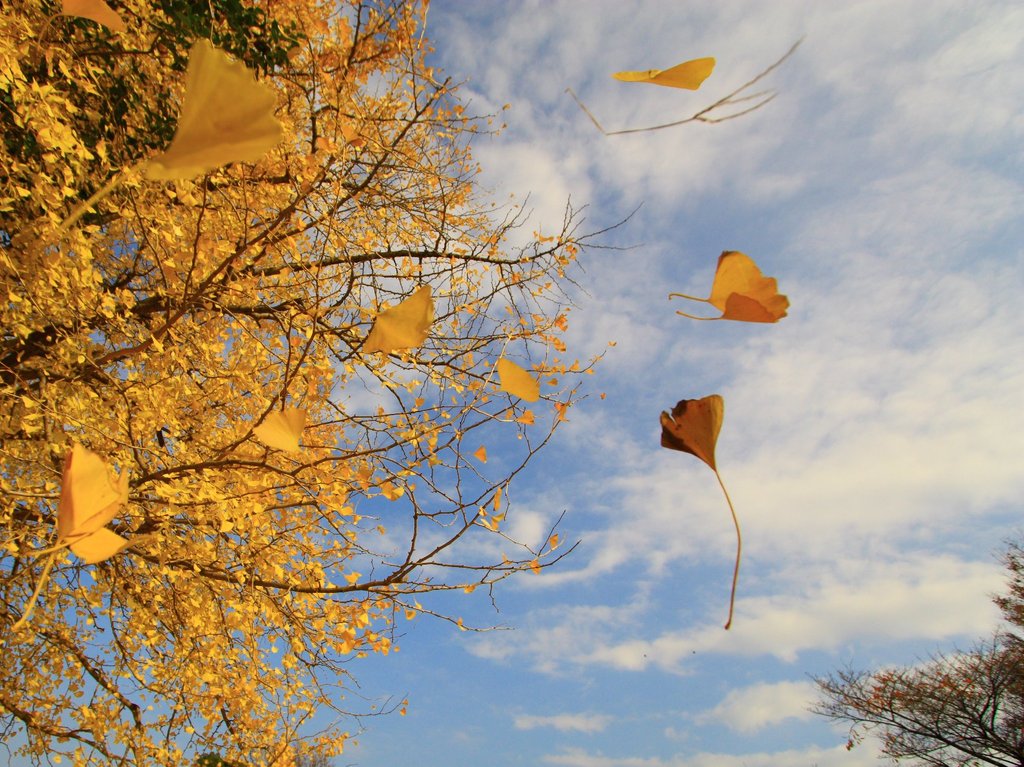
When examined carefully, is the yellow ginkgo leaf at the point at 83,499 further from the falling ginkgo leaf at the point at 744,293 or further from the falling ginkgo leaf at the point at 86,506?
the falling ginkgo leaf at the point at 744,293

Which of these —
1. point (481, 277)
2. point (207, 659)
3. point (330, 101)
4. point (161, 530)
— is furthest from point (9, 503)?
point (481, 277)

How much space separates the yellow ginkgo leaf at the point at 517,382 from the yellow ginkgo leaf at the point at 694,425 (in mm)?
1147

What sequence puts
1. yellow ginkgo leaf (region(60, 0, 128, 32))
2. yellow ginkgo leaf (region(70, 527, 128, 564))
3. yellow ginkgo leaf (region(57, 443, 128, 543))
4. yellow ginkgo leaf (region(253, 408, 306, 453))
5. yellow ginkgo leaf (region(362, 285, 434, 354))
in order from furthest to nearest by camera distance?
1. yellow ginkgo leaf (region(60, 0, 128, 32))
2. yellow ginkgo leaf (region(253, 408, 306, 453))
3. yellow ginkgo leaf (region(362, 285, 434, 354))
4. yellow ginkgo leaf (region(70, 527, 128, 564))
5. yellow ginkgo leaf (region(57, 443, 128, 543))

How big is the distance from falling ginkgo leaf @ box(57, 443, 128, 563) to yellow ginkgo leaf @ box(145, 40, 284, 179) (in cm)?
56

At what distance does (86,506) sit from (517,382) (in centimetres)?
153

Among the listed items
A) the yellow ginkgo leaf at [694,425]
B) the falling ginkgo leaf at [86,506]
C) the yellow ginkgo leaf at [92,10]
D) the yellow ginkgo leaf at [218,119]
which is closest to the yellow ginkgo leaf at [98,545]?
the falling ginkgo leaf at [86,506]

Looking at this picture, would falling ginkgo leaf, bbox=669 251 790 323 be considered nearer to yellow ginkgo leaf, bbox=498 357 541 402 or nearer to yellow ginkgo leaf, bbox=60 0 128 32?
yellow ginkgo leaf, bbox=498 357 541 402

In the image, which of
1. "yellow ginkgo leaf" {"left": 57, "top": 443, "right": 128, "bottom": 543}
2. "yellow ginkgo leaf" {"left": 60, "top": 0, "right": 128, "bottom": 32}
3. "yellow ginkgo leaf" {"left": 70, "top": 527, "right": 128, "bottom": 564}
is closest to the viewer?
"yellow ginkgo leaf" {"left": 57, "top": 443, "right": 128, "bottom": 543}

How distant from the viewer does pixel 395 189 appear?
5.02m

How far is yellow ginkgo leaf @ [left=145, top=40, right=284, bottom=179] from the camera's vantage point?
0.83m

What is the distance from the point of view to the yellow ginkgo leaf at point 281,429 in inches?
96.0

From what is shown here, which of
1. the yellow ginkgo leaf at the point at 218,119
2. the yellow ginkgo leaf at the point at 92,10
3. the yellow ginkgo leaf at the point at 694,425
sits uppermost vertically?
the yellow ginkgo leaf at the point at 92,10

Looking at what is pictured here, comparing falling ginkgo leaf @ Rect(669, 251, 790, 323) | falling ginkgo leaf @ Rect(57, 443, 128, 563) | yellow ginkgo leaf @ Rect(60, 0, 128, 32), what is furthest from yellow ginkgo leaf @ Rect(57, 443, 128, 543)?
yellow ginkgo leaf @ Rect(60, 0, 128, 32)

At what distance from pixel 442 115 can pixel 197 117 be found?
4325mm
